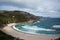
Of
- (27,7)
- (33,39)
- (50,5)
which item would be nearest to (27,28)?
(33,39)

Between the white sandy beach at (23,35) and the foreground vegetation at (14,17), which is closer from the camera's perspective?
the white sandy beach at (23,35)

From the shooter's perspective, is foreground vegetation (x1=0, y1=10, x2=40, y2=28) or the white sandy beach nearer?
the white sandy beach

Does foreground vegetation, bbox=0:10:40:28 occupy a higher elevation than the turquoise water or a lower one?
higher

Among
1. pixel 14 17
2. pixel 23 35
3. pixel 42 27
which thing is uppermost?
pixel 14 17

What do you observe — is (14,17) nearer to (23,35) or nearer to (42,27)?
(23,35)

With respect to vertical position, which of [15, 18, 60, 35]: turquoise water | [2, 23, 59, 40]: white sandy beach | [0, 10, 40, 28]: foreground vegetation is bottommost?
[2, 23, 59, 40]: white sandy beach

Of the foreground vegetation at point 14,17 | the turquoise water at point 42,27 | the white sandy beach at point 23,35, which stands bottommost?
the white sandy beach at point 23,35

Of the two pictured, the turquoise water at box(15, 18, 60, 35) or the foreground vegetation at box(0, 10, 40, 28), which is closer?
the turquoise water at box(15, 18, 60, 35)

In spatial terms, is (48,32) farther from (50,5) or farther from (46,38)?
(50,5)

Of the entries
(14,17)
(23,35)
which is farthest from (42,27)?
(14,17)
